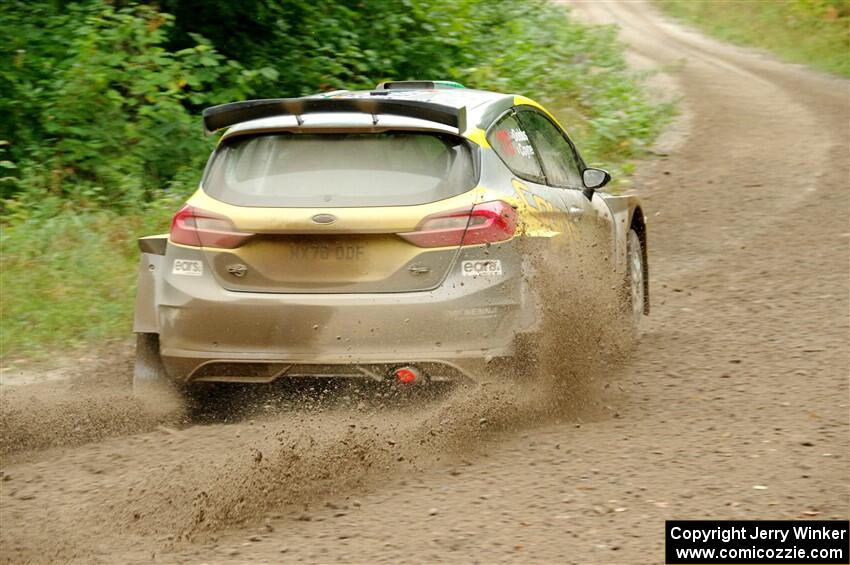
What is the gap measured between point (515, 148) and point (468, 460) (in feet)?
6.14

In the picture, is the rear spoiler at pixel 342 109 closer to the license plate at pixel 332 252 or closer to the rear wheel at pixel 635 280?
the license plate at pixel 332 252

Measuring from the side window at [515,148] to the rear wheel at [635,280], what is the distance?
1492 mm

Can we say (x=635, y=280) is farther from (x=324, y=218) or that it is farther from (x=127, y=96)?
(x=127, y=96)

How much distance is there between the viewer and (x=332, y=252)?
19.2 feet

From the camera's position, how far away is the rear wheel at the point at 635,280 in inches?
318

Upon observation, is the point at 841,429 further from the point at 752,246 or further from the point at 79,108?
the point at 79,108

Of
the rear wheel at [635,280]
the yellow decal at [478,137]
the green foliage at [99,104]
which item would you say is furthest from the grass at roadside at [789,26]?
the yellow decal at [478,137]

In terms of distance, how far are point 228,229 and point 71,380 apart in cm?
216

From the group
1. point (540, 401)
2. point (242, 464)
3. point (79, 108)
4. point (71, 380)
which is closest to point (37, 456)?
point (242, 464)

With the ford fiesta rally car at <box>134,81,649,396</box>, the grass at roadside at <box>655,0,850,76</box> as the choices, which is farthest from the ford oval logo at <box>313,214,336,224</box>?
the grass at roadside at <box>655,0,850,76</box>

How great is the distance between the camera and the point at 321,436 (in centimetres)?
569

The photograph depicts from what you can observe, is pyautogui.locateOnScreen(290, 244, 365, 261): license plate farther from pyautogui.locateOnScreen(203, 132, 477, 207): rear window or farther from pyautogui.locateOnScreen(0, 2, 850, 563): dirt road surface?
pyautogui.locateOnScreen(0, 2, 850, 563): dirt road surface

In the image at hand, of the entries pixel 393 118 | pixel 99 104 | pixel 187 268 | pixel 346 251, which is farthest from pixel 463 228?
pixel 99 104

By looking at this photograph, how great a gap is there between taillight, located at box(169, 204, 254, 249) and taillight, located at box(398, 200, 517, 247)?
827mm
